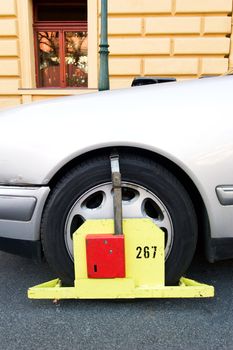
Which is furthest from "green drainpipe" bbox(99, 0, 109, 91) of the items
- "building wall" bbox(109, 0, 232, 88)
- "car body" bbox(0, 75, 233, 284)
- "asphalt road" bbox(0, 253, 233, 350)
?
"asphalt road" bbox(0, 253, 233, 350)

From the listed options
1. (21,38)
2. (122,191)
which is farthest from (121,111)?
(21,38)

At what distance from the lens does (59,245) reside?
1.89 metres

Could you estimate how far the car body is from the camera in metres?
1.80

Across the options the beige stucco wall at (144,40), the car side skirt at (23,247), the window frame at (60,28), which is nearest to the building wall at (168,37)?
the beige stucco wall at (144,40)

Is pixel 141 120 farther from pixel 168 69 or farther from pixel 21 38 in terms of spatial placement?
pixel 21 38

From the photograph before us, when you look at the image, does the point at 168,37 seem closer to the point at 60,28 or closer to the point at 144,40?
the point at 144,40

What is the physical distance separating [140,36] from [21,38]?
2.47m

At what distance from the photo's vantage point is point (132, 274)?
6.23ft

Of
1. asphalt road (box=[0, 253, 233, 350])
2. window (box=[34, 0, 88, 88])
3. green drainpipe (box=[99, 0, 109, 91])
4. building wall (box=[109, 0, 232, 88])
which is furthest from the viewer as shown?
window (box=[34, 0, 88, 88])

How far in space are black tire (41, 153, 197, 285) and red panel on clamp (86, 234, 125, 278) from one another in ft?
0.54

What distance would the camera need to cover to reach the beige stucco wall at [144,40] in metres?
7.11

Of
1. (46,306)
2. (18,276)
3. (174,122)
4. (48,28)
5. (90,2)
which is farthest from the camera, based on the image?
(48,28)

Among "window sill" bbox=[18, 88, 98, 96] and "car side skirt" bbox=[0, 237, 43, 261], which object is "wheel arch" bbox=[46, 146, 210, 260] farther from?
"window sill" bbox=[18, 88, 98, 96]

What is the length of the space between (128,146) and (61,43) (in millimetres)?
6859
